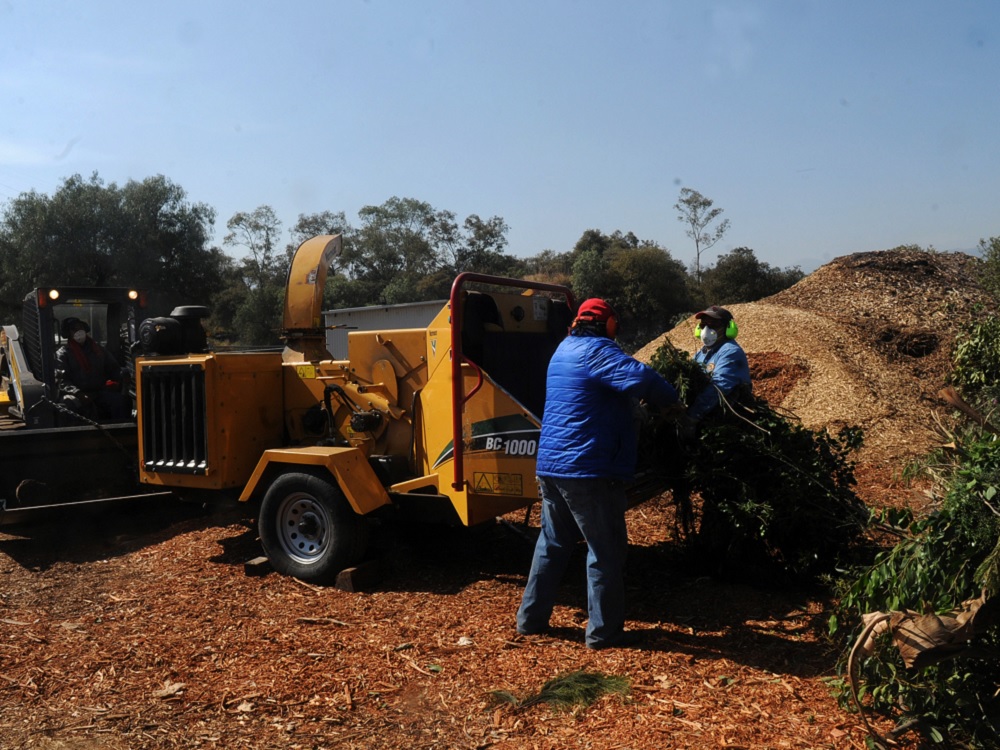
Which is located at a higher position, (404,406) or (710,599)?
(404,406)

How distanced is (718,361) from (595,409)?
1.53 meters

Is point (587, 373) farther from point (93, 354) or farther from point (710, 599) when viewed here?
point (93, 354)

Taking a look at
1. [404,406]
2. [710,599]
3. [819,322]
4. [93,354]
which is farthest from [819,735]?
[819,322]

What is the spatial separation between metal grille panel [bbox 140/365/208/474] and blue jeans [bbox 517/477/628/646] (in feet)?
10.1

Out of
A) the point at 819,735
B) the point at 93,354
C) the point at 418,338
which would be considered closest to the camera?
the point at 819,735

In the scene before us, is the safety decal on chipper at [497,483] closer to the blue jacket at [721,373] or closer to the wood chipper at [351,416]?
the wood chipper at [351,416]

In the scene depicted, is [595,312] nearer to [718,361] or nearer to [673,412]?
[673,412]

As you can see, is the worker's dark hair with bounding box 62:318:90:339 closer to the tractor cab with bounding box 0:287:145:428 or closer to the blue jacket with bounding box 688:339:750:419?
the tractor cab with bounding box 0:287:145:428

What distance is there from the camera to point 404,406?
6520 millimetres

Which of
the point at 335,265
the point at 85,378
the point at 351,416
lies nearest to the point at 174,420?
the point at 351,416

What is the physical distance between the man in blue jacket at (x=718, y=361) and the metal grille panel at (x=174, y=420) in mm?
3836

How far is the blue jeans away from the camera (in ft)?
16.2

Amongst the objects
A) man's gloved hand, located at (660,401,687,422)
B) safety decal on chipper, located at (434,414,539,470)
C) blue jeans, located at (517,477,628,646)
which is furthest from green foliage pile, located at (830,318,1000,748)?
safety decal on chipper, located at (434,414,539,470)

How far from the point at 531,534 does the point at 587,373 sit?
2749 mm
